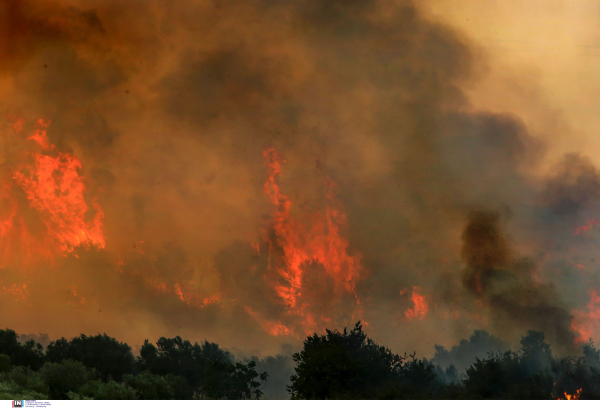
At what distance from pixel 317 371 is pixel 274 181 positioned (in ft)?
25.0

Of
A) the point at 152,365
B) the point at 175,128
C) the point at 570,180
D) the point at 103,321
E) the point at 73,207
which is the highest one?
the point at 175,128

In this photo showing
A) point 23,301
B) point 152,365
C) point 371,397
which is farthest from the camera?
point 152,365

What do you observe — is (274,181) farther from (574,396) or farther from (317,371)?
(574,396)

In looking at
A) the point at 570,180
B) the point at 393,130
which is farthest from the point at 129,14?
the point at 570,180

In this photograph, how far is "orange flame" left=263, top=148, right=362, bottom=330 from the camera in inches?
722

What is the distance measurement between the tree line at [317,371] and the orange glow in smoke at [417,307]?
1.54 m

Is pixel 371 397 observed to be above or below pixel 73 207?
below

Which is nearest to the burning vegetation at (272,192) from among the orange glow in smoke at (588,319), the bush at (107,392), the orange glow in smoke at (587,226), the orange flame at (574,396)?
the orange glow in smoke at (587,226)

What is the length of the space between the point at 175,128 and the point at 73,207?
18.0 feet

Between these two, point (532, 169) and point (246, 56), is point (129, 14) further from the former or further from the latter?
point (532, 169)

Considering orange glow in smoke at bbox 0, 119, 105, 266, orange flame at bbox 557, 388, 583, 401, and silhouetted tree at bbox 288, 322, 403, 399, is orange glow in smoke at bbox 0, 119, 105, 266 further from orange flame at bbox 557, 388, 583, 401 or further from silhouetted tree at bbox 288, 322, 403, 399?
orange flame at bbox 557, 388, 583, 401

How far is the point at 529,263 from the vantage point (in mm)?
18062

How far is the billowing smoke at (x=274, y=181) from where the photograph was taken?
18062 millimetres

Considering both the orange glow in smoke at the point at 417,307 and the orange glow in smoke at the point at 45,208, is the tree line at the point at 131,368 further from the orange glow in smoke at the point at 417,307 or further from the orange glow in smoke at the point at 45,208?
the orange glow in smoke at the point at 417,307
